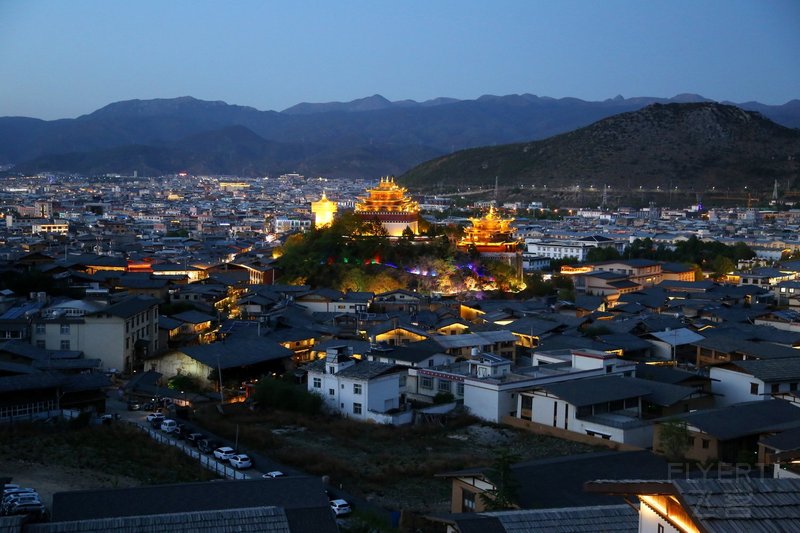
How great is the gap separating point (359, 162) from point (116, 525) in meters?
184

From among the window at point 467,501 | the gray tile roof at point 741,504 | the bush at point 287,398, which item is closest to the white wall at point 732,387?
the bush at point 287,398

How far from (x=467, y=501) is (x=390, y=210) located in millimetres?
24906

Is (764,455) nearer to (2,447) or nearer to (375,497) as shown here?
(375,497)

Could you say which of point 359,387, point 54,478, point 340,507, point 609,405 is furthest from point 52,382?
point 609,405

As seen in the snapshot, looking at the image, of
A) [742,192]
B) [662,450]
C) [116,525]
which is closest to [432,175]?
[742,192]

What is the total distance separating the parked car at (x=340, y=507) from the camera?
11.0 m

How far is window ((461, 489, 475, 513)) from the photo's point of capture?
10500 mm

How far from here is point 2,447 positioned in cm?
1272

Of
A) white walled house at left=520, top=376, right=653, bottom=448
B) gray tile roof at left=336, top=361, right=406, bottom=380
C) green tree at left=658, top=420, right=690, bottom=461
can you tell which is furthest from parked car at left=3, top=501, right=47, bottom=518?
white walled house at left=520, top=376, right=653, bottom=448

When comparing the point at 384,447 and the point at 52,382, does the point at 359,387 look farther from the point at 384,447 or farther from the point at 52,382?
the point at 52,382

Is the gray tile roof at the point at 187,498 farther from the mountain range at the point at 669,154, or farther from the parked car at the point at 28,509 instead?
the mountain range at the point at 669,154

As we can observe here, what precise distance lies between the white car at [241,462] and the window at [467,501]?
3.53 metres

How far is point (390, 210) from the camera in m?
35.1

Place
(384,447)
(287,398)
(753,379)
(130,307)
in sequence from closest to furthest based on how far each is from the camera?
(384,447)
(753,379)
(287,398)
(130,307)
